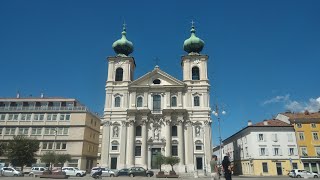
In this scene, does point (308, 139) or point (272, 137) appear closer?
point (308, 139)

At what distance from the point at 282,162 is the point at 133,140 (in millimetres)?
26023

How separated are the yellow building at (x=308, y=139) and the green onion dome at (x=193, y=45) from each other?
842 inches

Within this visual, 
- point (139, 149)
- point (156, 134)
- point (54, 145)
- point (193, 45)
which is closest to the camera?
point (139, 149)

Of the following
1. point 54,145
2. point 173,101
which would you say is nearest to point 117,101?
point 173,101

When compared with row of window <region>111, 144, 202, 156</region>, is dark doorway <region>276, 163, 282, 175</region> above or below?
below

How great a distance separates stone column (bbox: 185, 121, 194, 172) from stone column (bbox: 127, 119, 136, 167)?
9.15m

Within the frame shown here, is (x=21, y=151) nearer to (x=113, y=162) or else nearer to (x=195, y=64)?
(x=113, y=162)

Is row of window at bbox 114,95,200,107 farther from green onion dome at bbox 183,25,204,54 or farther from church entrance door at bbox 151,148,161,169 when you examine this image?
green onion dome at bbox 183,25,204,54

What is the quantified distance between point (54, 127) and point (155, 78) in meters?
21.2

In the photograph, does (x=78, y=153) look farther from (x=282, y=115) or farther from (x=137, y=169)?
(x=282, y=115)

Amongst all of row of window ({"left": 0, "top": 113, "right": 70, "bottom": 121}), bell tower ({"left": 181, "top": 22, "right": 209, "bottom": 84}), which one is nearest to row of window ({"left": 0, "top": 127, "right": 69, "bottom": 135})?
row of window ({"left": 0, "top": 113, "right": 70, "bottom": 121})

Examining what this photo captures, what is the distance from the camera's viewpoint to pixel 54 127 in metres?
54.0

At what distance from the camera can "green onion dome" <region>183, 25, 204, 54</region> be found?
56781 mm

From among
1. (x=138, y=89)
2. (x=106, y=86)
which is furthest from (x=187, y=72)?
(x=106, y=86)
